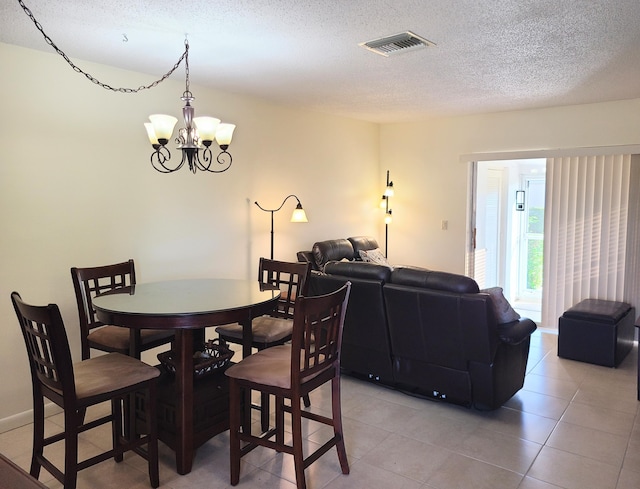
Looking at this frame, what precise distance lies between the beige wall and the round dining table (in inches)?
32.2

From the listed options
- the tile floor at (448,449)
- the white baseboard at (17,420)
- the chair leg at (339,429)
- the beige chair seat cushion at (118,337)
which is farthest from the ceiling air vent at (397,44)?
the white baseboard at (17,420)

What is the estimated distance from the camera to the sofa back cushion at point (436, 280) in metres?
3.15

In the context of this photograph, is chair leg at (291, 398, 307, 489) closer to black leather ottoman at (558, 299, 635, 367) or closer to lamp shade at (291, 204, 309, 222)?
lamp shade at (291, 204, 309, 222)

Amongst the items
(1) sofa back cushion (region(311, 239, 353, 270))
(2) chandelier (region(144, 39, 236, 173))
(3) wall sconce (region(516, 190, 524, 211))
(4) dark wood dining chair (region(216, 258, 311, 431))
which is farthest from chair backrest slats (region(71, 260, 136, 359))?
(3) wall sconce (region(516, 190, 524, 211))

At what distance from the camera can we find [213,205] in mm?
4434

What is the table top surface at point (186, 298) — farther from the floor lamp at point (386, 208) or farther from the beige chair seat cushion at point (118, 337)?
the floor lamp at point (386, 208)

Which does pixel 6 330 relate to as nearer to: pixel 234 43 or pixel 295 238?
pixel 234 43

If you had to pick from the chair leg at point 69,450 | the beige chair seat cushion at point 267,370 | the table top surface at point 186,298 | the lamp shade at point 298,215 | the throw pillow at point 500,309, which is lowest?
the chair leg at point 69,450

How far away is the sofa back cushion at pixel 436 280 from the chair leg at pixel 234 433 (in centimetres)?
141

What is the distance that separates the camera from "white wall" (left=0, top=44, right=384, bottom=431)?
3172 mm

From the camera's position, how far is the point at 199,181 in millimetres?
4289

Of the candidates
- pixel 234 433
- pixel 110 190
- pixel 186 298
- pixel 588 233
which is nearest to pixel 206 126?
pixel 186 298

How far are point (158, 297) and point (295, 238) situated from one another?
266 cm

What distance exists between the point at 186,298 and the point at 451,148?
171 inches
